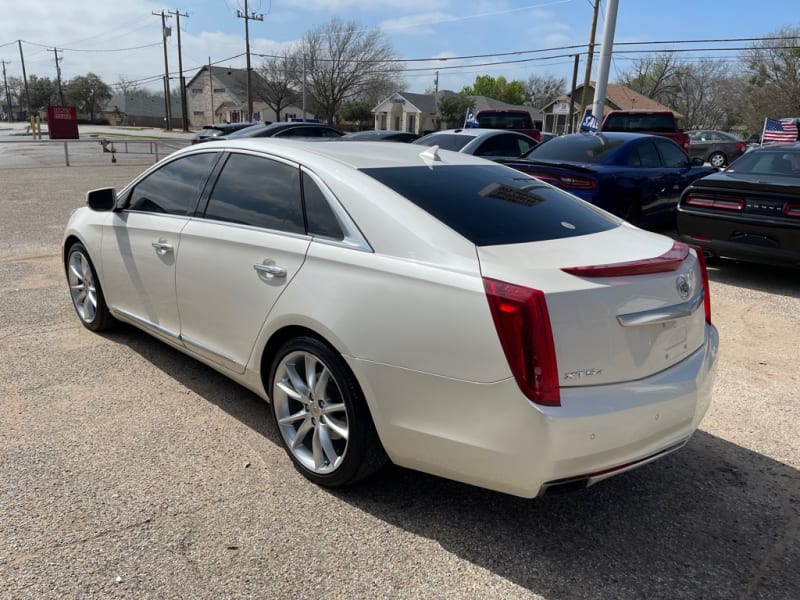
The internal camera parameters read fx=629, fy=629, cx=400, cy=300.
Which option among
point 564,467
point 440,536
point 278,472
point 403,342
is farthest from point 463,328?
point 278,472

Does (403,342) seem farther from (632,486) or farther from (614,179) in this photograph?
(614,179)

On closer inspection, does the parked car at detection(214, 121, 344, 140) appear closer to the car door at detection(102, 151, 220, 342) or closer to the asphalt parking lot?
the car door at detection(102, 151, 220, 342)

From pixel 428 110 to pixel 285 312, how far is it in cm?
7203

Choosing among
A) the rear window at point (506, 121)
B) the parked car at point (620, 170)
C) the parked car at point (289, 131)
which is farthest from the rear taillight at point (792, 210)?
the rear window at point (506, 121)

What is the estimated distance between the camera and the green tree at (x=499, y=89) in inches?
4240

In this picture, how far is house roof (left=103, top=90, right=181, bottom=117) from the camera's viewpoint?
101m

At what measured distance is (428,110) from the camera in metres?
71.5

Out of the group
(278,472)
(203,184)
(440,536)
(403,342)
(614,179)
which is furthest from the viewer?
(614,179)

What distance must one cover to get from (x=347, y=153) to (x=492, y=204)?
0.84 metres

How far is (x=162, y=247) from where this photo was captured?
3787 mm

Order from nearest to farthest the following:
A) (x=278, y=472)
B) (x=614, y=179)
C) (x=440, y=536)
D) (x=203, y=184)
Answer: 1. (x=440, y=536)
2. (x=278, y=472)
3. (x=203, y=184)
4. (x=614, y=179)

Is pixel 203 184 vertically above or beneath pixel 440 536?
above

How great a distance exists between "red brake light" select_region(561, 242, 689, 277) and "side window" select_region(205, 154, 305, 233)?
4.38 feet

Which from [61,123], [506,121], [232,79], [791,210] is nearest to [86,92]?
[232,79]
